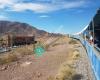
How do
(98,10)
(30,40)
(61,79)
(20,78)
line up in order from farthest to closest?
(30,40)
(98,10)
(20,78)
(61,79)

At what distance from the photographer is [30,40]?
9538cm

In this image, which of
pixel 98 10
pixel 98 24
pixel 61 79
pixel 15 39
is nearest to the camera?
pixel 61 79

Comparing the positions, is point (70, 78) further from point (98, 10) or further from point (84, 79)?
point (98, 10)

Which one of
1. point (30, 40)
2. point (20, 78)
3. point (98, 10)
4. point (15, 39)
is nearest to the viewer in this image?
point (20, 78)

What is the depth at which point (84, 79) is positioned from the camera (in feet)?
46.8

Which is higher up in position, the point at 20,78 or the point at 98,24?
the point at 98,24

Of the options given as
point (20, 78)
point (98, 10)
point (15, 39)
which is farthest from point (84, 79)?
point (15, 39)

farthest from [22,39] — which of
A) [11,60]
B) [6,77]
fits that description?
[6,77]

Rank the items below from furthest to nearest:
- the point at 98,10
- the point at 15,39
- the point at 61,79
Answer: the point at 15,39 < the point at 98,10 < the point at 61,79

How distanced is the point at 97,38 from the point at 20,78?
53.2 ft

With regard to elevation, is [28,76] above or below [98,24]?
below

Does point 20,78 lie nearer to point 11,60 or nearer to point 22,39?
point 11,60

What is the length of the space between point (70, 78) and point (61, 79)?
2.03ft

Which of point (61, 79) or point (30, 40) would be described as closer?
point (61, 79)
